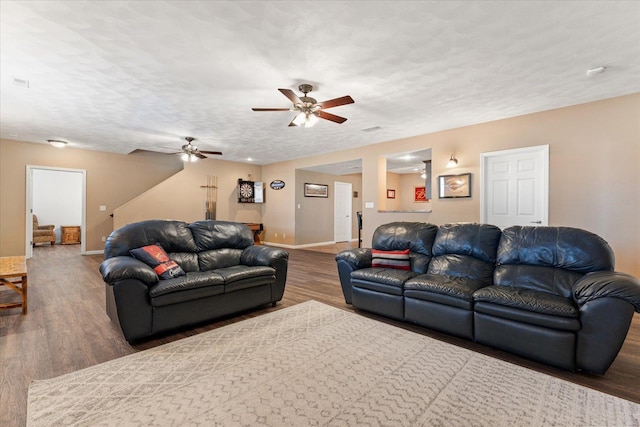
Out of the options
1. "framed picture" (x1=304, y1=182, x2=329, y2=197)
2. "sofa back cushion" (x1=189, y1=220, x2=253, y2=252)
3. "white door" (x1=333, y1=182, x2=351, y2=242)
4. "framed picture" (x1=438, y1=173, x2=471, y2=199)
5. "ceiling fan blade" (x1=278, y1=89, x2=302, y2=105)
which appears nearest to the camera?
"ceiling fan blade" (x1=278, y1=89, x2=302, y2=105)

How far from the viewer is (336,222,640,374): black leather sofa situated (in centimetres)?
204

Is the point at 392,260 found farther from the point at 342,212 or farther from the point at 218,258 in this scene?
the point at 342,212

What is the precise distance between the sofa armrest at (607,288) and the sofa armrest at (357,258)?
1910mm

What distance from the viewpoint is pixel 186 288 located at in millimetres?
2771

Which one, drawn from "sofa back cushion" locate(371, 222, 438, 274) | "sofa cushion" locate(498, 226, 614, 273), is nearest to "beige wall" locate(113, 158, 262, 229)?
"sofa back cushion" locate(371, 222, 438, 274)

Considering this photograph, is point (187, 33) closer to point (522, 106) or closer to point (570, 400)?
point (570, 400)

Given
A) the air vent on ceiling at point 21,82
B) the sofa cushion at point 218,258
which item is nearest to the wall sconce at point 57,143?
the air vent on ceiling at point 21,82

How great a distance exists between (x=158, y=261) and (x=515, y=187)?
5414mm

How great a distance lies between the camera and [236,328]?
2.86m

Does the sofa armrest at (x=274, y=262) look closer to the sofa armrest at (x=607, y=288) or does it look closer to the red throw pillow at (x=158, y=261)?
the red throw pillow at (x=158, y=261)

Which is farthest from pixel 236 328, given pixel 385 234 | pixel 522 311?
pixel 522 311

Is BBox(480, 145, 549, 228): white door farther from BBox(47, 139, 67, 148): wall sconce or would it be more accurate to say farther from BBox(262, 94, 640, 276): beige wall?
BBox(47, 139, 67, 148): wall sconce

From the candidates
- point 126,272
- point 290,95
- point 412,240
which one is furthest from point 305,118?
point 126,272

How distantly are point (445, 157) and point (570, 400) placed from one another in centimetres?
454
